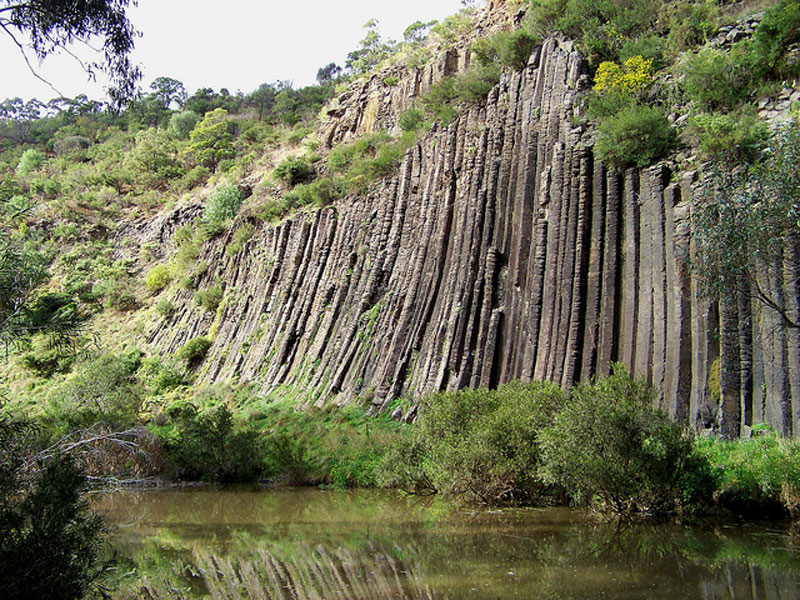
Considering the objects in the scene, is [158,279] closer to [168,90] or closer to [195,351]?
[195,351]

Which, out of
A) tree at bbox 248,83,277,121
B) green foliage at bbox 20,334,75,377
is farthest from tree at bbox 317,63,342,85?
green foliage at bbox 20,334,75,377

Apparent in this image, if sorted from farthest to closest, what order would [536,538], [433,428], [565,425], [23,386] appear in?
[23,386], [433,428], [565,425], [536,538]

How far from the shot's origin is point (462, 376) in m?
21.9

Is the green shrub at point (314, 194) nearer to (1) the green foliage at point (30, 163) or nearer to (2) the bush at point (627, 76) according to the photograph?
(2) the bush at point (627, 76)

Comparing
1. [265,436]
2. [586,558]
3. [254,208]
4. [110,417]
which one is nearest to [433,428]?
[586,558]

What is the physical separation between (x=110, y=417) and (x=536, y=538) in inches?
739

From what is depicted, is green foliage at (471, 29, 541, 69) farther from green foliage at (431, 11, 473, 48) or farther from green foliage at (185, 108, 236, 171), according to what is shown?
green foliage at (185, 108, 236, 171)

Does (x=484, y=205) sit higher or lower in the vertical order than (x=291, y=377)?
higher

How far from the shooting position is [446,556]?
1120 cm

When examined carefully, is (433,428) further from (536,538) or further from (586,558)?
(586,558)

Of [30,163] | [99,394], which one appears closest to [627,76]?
[99,394]

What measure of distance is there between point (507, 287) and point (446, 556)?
41.2 feet

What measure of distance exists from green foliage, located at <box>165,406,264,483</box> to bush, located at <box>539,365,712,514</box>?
1228 cm

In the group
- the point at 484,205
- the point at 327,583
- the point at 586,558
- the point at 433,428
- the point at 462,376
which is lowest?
the point at 327,583
